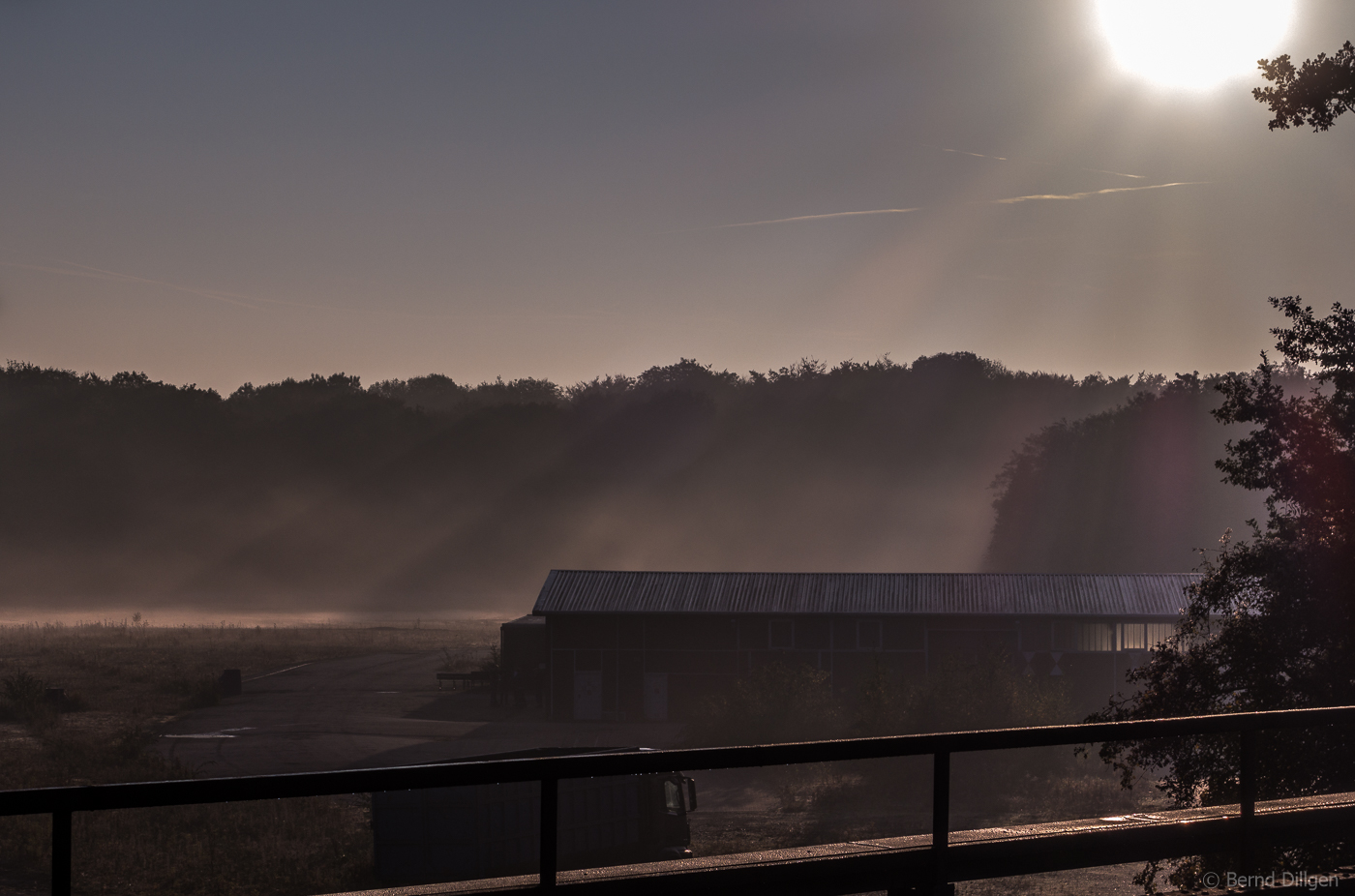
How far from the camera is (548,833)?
4.77 meters

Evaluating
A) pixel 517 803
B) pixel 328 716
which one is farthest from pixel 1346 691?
pixel 328 716

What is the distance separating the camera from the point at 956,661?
39.7 m

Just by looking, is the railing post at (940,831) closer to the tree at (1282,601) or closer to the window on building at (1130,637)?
the tree at (1282,601)

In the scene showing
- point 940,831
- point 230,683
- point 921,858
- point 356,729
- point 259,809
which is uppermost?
point 940,831

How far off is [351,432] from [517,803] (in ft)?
495

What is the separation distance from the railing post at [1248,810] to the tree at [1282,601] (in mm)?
10397

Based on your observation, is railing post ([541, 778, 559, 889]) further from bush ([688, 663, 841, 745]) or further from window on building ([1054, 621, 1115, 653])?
window on building ([1054, 621, 1115, 653])

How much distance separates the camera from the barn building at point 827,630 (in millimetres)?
45312

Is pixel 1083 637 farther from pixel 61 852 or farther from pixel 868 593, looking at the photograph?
pixel 61 852

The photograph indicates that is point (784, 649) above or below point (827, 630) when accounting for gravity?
below

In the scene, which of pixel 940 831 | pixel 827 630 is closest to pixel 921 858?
pixel 940 831

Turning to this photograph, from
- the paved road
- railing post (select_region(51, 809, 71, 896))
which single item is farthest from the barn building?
railing post (select_region(51, 809, 71, 896))

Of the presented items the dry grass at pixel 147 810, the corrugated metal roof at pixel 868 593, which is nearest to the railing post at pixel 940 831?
the dry grass at pixel 147 810

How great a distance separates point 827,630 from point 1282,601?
1199 inches
